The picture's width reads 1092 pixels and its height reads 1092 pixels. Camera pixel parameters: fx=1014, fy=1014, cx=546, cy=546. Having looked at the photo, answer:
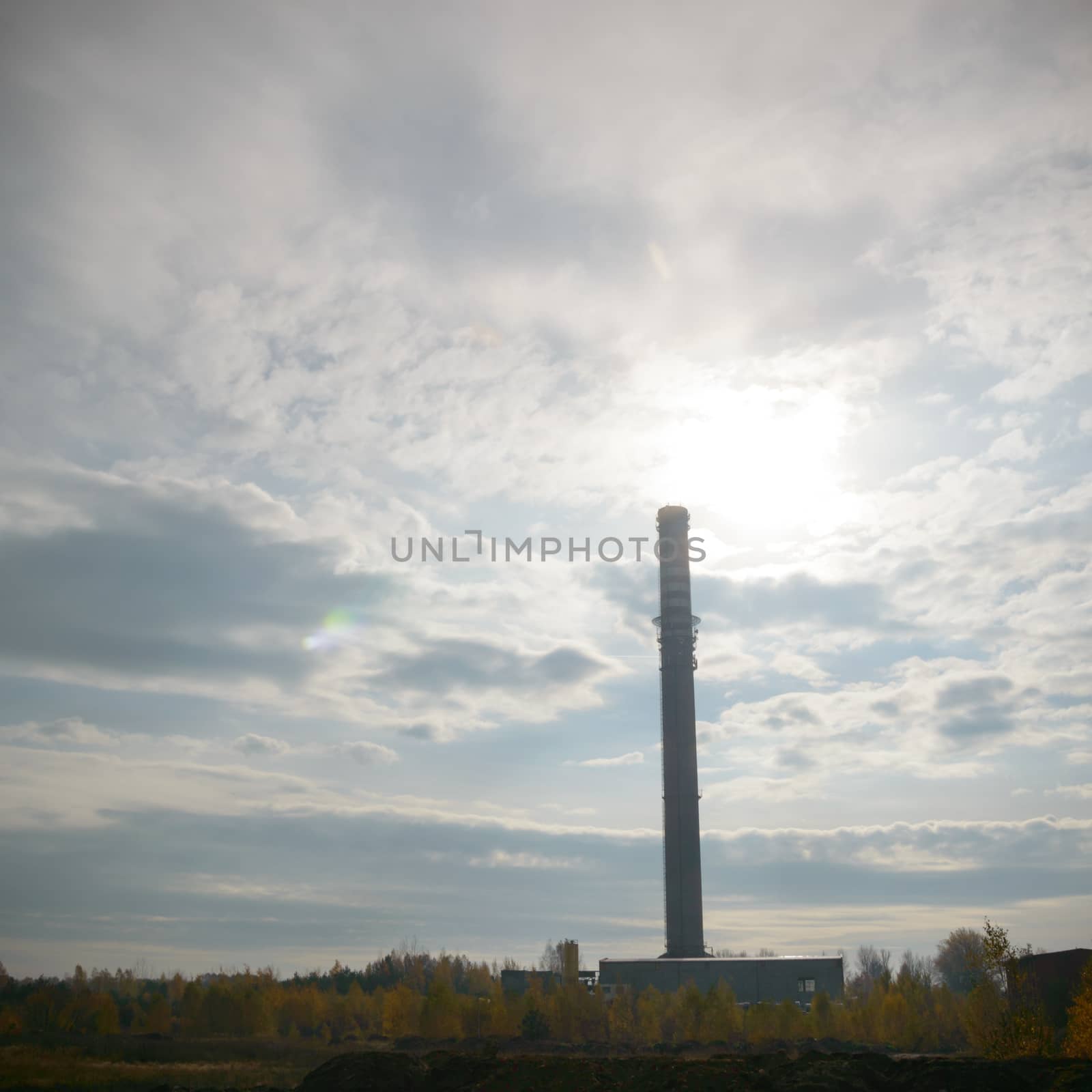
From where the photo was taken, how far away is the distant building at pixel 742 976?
249 feet

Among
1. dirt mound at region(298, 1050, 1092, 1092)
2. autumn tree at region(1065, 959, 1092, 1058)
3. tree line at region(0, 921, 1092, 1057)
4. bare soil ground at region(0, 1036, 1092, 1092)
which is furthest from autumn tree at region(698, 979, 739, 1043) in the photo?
autumn tree at region(1065, 959, 1092, 1058)

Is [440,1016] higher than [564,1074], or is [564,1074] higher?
[564,1074]

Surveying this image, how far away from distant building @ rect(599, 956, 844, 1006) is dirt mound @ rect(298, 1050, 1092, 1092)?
3972cm

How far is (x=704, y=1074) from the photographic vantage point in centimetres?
3244

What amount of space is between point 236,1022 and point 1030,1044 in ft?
209

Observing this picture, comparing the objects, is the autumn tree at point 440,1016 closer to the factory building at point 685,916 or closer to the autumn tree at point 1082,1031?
the factory building at point 685,916

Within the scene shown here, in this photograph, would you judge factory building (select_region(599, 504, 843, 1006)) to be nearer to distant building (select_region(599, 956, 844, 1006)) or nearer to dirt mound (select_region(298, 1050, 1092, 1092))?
distant building (select_region(599, 956, 844, 1006))

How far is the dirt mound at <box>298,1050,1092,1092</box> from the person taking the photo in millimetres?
29219

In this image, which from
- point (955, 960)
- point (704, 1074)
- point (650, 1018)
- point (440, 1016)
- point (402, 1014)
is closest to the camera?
point (704, 1074)

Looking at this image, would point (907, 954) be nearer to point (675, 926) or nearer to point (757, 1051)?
point (675, 926)

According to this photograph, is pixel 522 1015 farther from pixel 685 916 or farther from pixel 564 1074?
pixel 564 1074

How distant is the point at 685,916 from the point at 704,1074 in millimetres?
46741

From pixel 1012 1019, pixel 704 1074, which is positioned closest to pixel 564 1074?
pixel 704 1074

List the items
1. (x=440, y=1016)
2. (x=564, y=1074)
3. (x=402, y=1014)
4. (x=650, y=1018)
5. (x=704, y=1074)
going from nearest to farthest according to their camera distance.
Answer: (x=704, y=1074), (x=564, y=1074), (x=650, y=1018), (x=440, y=1016), (x=402, y=1014)
